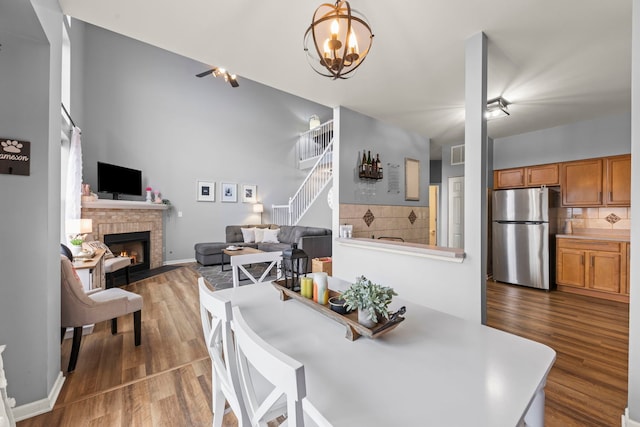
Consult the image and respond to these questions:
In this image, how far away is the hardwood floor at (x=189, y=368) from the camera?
161 centimetres

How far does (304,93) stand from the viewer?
3172 millimetres

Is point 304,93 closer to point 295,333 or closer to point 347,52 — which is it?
point 347,52

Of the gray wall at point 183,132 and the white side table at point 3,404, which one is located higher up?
the gray wall at point 183,132

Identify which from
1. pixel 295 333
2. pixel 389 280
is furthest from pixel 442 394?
pixel 389 280

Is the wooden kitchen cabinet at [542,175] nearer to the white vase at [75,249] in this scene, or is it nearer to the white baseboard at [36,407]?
the white baseboard at [36,407]

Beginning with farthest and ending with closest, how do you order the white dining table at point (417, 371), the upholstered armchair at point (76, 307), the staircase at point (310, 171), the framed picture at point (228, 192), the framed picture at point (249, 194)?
the framed picture at point (249, 194), the framed picture at point (228, 192), the staircase at point (310, 171), the upholstered armchair at point (76, 307), the white dining table at point (417, 371)

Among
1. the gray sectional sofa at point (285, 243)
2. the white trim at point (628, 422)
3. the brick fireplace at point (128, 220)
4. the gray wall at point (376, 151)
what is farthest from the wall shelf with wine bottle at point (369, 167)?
the brick fireplace at point (128, 220)

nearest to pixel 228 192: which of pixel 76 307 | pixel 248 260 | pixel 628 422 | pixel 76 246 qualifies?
pixel 76 246

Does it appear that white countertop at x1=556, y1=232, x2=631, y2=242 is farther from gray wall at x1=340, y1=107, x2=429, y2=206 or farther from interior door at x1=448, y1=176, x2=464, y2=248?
gray wall at x1=340, y1=107, x2=429, y2=206

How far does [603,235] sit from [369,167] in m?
3.81

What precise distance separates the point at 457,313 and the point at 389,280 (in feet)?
2.34

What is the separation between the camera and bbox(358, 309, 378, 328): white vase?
106 cm

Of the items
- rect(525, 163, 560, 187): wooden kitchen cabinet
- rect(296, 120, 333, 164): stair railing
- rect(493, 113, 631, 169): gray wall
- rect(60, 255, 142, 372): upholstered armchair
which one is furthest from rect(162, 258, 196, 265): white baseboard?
rect(525, 163, 560, 187): wooden kitchen cabinet

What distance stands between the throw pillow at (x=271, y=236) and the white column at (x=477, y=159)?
16.5 feet
